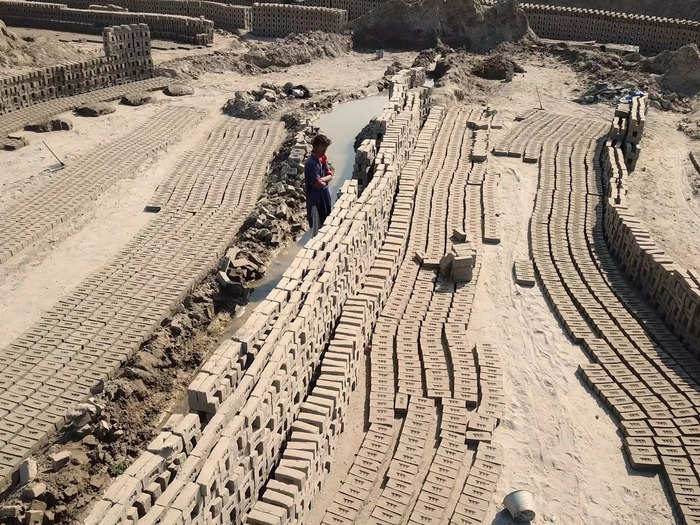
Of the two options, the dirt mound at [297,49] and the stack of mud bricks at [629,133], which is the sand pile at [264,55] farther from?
the stack of mud bricks at [629,133]

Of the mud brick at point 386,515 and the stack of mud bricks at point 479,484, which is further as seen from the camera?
the stack of mud bricks at point 479,484

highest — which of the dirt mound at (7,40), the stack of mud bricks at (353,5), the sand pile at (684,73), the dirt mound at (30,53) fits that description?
the stack of mud bricks at (353,5)

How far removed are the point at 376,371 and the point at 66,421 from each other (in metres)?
4.42

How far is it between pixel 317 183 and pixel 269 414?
184 inches

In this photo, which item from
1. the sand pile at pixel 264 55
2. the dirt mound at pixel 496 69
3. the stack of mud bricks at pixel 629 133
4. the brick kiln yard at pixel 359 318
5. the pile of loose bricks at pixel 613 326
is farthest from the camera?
the sand pile at pixel 264 55

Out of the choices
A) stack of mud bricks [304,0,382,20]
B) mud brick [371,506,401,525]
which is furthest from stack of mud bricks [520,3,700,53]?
mud brick [371,506,401,525]

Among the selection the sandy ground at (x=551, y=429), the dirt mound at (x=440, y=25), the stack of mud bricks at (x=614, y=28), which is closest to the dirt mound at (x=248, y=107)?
the dirt mound at (x=440, y=25)

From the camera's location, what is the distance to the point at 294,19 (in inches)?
1198

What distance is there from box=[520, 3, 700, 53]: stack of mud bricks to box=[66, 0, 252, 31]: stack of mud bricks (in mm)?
13074

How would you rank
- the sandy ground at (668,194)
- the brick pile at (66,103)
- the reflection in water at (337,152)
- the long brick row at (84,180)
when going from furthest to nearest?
the brick pile at (66,103) → the long brick row at (84,180) → the sandy ground at (668,194) → the reflection in water at (337,152)

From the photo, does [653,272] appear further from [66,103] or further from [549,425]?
[66,103]

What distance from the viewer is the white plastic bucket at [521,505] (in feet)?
23.7

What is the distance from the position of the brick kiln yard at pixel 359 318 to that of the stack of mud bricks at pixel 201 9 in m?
11.5

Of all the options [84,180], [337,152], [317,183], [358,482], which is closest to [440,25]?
[337,152]
